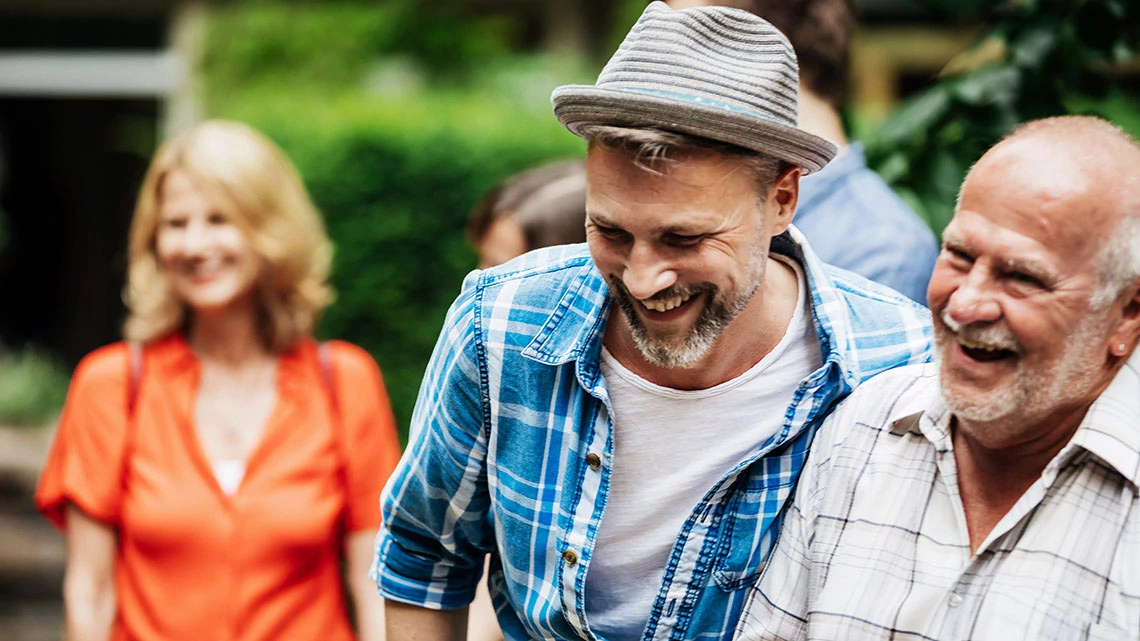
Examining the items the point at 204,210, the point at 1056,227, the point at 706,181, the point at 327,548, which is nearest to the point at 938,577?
the point at 1056,227

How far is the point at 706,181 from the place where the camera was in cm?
208

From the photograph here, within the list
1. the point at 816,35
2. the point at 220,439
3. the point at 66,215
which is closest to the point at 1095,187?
the point at 816,35

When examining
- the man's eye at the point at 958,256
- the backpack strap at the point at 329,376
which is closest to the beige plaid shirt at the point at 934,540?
the man's eye at the point at 958,256

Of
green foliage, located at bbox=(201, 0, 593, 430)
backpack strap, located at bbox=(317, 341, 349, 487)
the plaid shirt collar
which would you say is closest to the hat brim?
the plaid shirt collar

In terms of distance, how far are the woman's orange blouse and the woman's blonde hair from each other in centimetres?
18

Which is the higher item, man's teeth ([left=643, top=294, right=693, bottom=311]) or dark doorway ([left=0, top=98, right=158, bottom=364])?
man's teeth ([left=643, top=294, right=693, bottom=311])

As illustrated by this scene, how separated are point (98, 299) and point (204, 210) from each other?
23.3ft

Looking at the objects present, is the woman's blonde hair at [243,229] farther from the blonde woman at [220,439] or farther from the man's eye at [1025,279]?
the man's eye at [1025,279]

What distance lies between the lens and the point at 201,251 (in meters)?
3.69

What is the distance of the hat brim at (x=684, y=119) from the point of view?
2.02 metres

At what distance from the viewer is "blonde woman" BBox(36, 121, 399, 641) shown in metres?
3.37

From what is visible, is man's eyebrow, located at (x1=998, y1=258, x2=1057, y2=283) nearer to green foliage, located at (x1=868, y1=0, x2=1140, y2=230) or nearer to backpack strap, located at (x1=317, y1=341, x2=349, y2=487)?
green foliage, located at (x1=868, y1=0, x2=1140, y2=230)

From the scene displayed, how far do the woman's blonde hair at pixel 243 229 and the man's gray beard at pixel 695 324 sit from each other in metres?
1.85

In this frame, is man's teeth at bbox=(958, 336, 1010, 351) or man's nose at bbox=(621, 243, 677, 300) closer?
man's teeth at bbox=(958, 336, 1010, 351)
